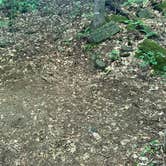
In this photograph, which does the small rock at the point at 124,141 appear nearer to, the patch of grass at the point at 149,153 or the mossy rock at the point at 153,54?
the patch of grass at the point at 149,153

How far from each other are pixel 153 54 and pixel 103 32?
1.65 m

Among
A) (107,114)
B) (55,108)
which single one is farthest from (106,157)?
(55,108)

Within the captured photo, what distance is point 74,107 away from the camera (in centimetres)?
852

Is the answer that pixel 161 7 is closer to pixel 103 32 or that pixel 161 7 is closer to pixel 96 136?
pixel 103 32

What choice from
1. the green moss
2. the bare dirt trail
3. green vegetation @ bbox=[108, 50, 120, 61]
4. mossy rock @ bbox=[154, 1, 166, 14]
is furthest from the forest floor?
mossy rock @ bbox=[154, 1, 166, 14]

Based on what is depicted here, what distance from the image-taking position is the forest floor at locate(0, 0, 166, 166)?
7453mm

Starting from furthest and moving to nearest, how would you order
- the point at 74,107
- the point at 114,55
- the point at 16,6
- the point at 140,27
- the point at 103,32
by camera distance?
Result: the point at 16,6 → the point at 140,27 → the point at 103,32 → the point at 114,55 → the point at 74,107

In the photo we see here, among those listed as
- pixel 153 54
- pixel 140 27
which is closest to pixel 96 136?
pixel 153 54

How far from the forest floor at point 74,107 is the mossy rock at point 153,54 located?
0.28 meters

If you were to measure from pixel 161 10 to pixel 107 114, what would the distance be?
5138 millimetres

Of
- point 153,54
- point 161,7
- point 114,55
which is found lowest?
point 114,55

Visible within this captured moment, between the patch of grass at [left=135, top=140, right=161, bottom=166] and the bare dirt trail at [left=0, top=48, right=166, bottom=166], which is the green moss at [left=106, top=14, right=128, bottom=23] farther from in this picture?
the patch of grass at [left=135, top=140, right=161, bottom=166]

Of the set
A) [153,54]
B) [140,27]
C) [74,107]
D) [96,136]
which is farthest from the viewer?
[140,27]

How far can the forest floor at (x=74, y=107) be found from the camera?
293 inches
